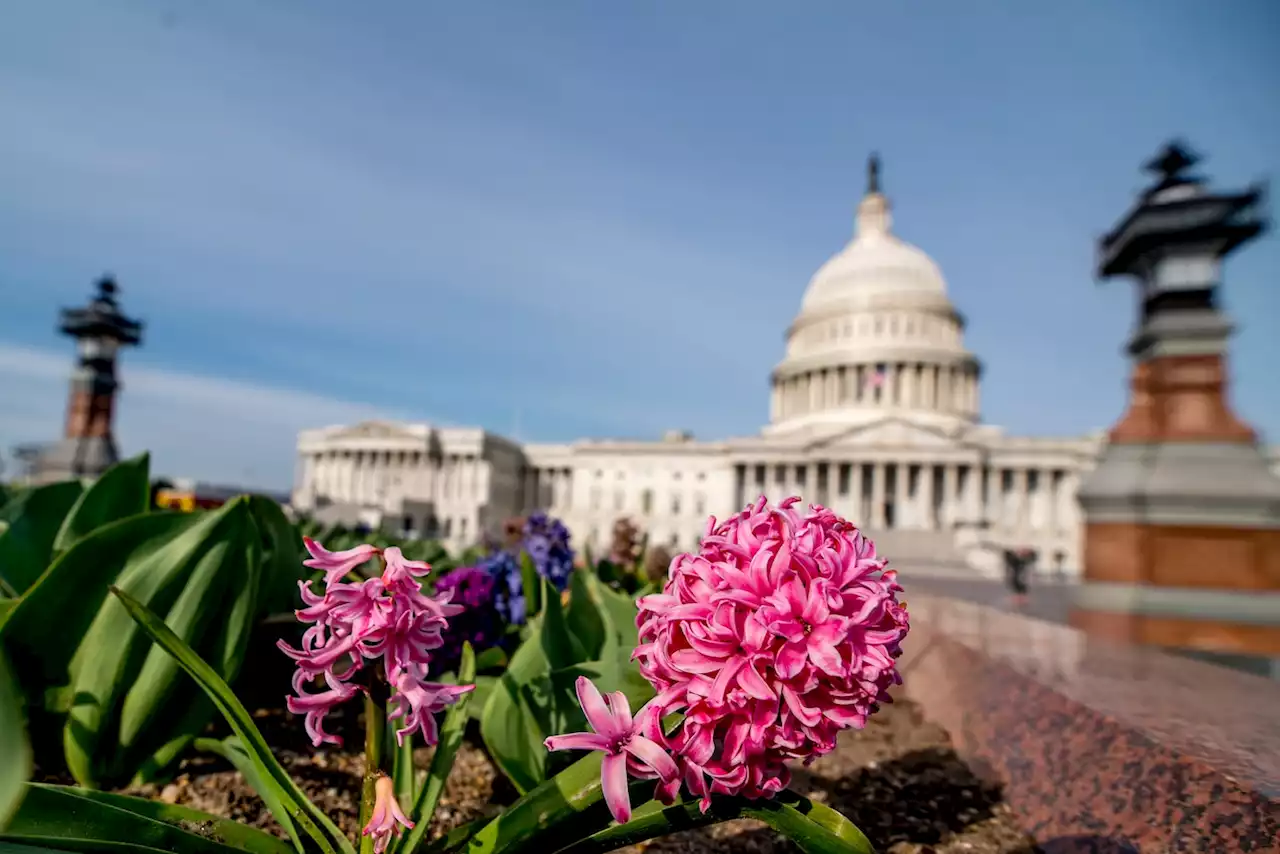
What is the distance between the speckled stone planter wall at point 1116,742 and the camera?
1737mm

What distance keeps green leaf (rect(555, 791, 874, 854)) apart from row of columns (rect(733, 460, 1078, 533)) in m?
52.4

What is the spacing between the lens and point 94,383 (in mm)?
26469

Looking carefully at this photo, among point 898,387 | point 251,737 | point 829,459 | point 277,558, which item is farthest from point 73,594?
point 898,387

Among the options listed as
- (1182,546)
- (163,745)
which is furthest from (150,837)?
(1182,546)

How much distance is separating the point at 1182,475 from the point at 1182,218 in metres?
2.93

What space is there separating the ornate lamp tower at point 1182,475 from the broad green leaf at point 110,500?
8.60m

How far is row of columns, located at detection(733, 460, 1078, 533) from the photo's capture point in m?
51.9

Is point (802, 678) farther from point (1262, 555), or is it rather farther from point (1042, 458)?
point (1042, 458)

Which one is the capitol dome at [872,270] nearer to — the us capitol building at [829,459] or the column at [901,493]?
the us capitol building at [829,459]

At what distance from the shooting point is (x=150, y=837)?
1.26 meters

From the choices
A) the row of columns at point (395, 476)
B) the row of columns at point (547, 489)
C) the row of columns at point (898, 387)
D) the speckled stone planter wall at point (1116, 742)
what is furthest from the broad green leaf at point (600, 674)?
the row of columns at point (547, 489)

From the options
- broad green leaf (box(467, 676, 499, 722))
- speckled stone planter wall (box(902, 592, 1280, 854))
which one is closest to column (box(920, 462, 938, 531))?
speckled stone planter wall (box(902, 592, 1280, 854))

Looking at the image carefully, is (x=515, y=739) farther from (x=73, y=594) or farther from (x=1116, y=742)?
(x=1116, y=742)

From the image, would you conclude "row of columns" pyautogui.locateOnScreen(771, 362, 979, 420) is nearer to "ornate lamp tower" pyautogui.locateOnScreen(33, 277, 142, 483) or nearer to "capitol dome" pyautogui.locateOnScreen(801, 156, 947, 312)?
"capitol dome" pyautogui.locateOnScreen(801, 156, 947, 312)
